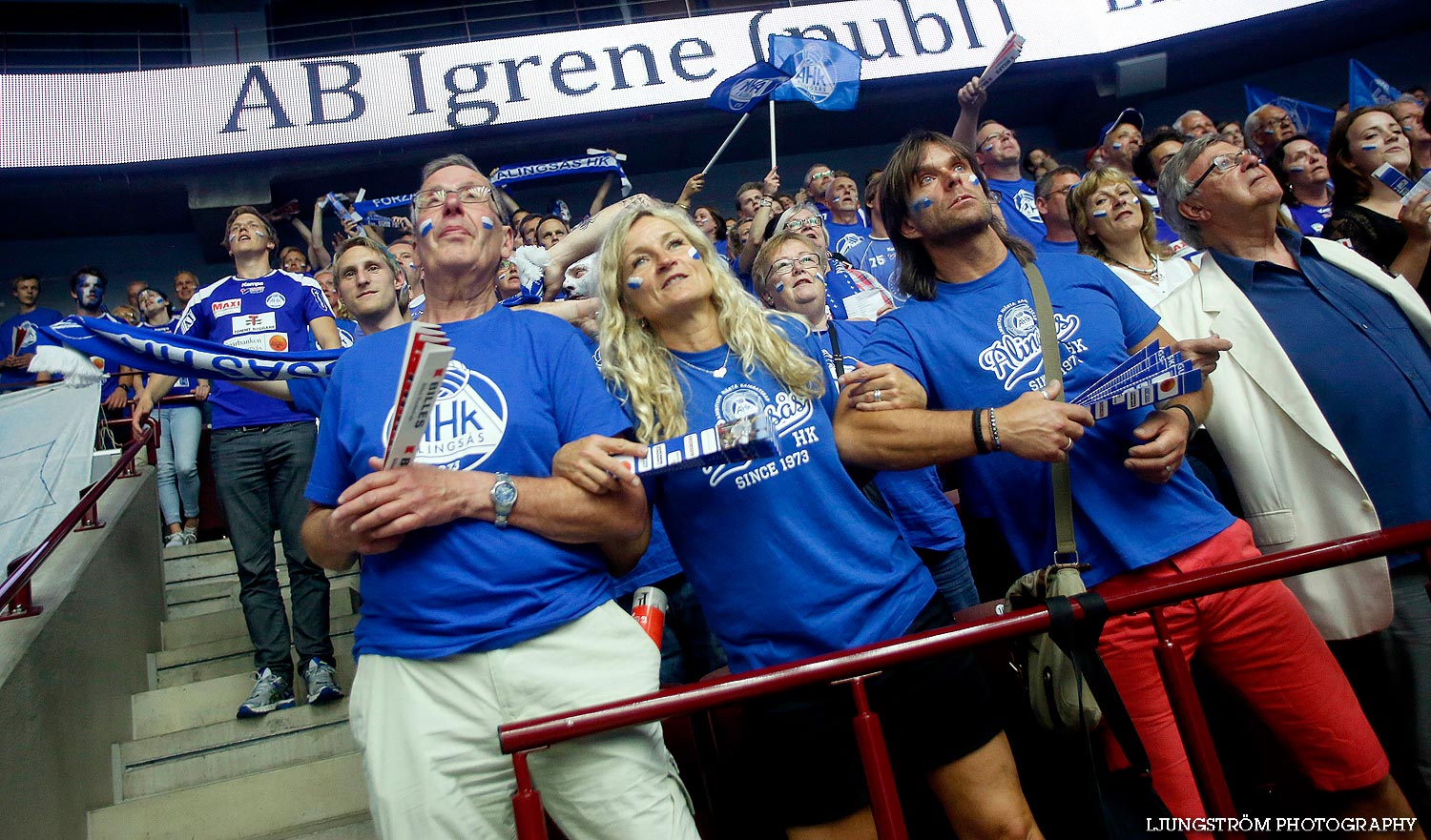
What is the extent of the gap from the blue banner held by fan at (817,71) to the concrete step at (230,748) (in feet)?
15.1

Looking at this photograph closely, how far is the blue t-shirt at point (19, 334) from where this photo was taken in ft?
21.3

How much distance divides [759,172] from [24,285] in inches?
364

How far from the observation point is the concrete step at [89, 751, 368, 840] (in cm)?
325

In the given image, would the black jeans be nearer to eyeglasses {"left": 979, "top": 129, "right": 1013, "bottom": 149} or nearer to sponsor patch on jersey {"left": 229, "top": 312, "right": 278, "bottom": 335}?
sponsor patch on jersey {"left": 229, "top": 312, "right": 278, "bottom": 335}

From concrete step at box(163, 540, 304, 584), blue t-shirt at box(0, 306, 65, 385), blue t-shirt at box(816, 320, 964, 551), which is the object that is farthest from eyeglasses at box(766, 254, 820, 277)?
blue t-shirt at box(0, 306, 65, 385)

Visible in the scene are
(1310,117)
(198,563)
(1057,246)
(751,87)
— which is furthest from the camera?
(1310,117)

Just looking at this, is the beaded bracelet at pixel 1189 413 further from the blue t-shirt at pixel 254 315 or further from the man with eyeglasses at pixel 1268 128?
the man with eyeglasses at pixel 1268 128

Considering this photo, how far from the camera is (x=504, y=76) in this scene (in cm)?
1087

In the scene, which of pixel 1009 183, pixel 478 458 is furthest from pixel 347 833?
pixel 1009 183

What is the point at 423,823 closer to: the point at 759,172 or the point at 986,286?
the point at 986,286

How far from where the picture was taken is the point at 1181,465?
226 centimetres

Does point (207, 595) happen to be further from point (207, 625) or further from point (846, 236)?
point (846, 236)

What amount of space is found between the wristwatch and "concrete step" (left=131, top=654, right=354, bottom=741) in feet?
8.66

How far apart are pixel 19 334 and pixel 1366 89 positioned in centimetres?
1082
